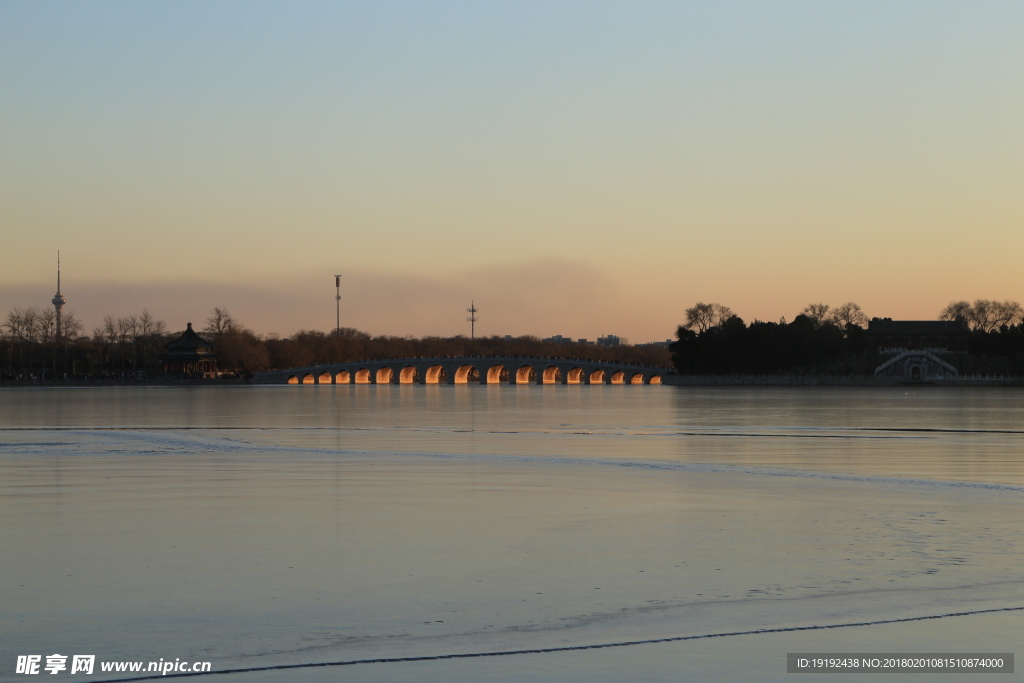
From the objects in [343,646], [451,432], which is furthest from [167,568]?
[451,432]

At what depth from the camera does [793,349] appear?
512 feet

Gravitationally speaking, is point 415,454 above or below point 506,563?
below

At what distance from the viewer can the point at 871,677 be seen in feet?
25.4

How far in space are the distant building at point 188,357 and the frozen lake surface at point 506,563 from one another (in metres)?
148

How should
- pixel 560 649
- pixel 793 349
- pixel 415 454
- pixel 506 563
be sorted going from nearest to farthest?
pixel 560 649, pixel 506 563, pixel 415 454, pixel 793 349

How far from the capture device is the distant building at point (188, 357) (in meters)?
170

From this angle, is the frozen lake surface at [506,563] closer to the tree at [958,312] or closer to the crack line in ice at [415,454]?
the crack line in ice at [415,454]

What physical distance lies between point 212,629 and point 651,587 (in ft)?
13.0

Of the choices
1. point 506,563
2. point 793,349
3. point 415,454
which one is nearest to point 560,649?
point 506,563

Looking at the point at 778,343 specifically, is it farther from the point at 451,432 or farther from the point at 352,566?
the point at 352,566

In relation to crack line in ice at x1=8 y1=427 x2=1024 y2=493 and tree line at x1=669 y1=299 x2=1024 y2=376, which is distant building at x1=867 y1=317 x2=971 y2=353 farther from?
crack line in ice at x1=8 y1=427 x2=1024 y2=493

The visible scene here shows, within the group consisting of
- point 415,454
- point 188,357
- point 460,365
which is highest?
point 188,357

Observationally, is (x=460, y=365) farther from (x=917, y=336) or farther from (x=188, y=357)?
(x=917, y=336)

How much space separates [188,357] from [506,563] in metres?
165
